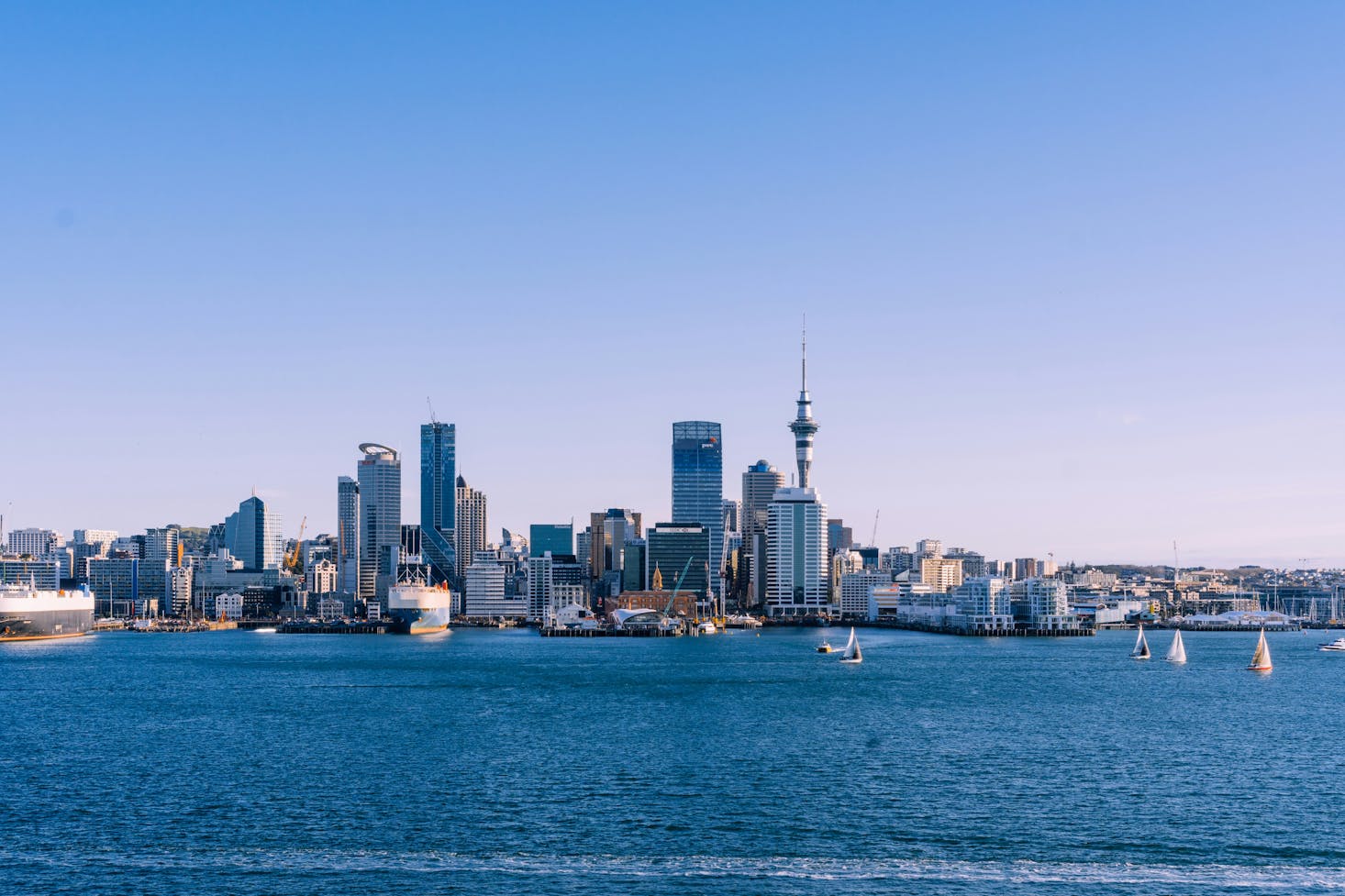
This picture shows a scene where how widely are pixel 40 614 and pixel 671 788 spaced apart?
14065cm

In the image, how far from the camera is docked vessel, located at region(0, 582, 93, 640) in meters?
158

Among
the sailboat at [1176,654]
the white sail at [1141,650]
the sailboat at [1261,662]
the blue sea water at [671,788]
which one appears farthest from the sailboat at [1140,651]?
the blue sea water at [671,788]

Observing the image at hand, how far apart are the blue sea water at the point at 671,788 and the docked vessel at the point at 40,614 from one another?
67818mm

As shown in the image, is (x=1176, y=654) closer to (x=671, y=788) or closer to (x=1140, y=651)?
(x=1140, y=651)

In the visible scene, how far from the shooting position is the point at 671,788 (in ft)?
164

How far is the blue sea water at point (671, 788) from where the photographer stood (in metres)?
38.0

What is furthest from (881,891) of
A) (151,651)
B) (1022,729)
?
(151,651)

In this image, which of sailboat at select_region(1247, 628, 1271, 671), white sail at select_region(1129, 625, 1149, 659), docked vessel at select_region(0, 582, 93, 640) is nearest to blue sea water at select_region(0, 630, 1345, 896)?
sailboat at select_region(1247, 628, 1271, 671)

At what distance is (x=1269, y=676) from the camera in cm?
11075

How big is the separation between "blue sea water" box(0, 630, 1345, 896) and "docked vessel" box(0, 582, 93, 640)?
6782cm

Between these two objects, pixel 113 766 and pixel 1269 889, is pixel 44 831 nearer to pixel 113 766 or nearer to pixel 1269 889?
pixel 113 766

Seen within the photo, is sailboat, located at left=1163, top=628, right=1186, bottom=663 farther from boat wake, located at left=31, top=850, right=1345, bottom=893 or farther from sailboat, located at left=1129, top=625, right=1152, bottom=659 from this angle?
boat wake, located at left=31, top=850, right=1345, bottom=893

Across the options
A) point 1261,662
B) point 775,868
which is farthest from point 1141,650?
point 775,868

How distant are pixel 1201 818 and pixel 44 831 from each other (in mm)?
38536
